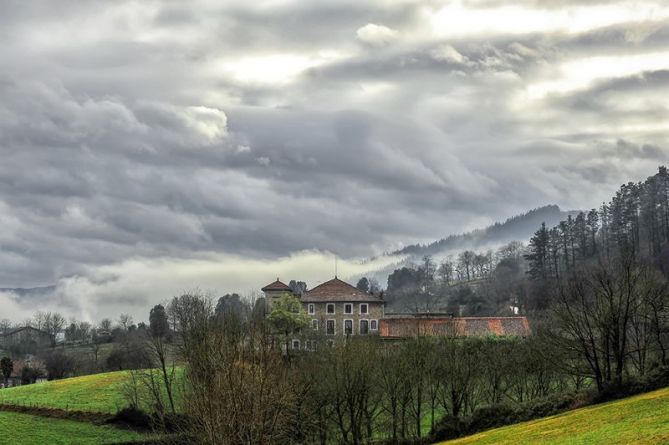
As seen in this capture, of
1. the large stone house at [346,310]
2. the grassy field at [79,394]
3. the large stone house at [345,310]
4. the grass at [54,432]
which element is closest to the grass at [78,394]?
the grassy field at [79,394]

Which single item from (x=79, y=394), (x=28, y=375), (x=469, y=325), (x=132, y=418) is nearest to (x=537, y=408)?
(x=132, y=418)

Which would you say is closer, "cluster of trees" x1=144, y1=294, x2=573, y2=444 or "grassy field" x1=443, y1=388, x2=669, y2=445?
"grassy field" x1=443, y1=388, x2=669, y2=445

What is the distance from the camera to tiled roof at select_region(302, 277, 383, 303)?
137625 millimetres

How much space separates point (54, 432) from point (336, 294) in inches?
2703

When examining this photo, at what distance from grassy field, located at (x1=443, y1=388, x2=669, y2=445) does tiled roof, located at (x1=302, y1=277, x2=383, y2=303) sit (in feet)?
277

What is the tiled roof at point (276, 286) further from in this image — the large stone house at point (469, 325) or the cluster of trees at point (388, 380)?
the cluster of trees at point (388, 380)

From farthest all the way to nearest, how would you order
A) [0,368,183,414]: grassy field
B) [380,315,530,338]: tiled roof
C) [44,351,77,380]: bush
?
1. [44,351,77,380]: bush
2. [380,315,530,338]: tiled roof
3. [0,368,183,414]: grassy field

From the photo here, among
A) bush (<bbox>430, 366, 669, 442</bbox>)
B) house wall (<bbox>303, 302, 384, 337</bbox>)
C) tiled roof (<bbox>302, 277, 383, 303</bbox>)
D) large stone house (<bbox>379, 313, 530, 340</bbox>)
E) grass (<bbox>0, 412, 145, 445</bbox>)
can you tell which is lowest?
grass (<bbox>0, 412, 145, 445</bbox>)

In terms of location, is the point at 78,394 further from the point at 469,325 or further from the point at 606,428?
the point at 606,428

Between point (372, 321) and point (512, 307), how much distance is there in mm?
64006

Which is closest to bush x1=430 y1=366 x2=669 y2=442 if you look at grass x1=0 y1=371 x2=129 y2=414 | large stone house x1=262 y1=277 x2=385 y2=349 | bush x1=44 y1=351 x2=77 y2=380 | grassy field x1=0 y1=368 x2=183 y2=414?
grassy field x1=0 y1=368 x2=183 y2=414

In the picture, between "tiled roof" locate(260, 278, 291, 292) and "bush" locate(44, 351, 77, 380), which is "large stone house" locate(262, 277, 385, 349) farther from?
"bush" locate(44, 351, 77, 380)

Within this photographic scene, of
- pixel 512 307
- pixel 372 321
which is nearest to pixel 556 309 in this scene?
pixel 372 321

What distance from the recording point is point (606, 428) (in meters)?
39.6
